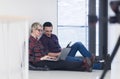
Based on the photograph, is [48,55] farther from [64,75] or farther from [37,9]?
[37,9]

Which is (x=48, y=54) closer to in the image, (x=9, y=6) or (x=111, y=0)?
(x=9, y=6)

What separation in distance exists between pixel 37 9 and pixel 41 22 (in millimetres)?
241

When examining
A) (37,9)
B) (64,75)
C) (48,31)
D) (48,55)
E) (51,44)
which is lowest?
(64,75)

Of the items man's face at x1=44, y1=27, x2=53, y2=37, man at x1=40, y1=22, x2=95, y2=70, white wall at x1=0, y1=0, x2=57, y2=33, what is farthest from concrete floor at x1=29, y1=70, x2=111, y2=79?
white wall at x1=0, y1=0, x2=57, y2=33

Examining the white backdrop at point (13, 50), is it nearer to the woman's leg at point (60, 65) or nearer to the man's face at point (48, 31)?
the woman's leg at point (60, 65)

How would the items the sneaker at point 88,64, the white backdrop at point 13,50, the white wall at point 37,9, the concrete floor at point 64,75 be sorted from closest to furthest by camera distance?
the white backdrop at point 13,50, the concrete floor at point 64,75, the sneaker at point 88,64, the white wall at point 37,9

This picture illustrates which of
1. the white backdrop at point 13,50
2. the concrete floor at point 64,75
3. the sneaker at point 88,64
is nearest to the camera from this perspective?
the white backdrop at point 13,50

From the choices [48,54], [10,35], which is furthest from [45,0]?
[10,35]

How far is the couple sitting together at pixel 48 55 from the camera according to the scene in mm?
4121

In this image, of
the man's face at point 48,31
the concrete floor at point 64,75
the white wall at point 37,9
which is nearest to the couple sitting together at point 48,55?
the man's face at point 48,31

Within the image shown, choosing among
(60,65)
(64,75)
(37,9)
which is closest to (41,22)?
(37,9)

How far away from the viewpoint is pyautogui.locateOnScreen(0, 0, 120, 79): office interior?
2.60 meters

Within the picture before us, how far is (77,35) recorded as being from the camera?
197 inches

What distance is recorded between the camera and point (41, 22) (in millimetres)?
4773
